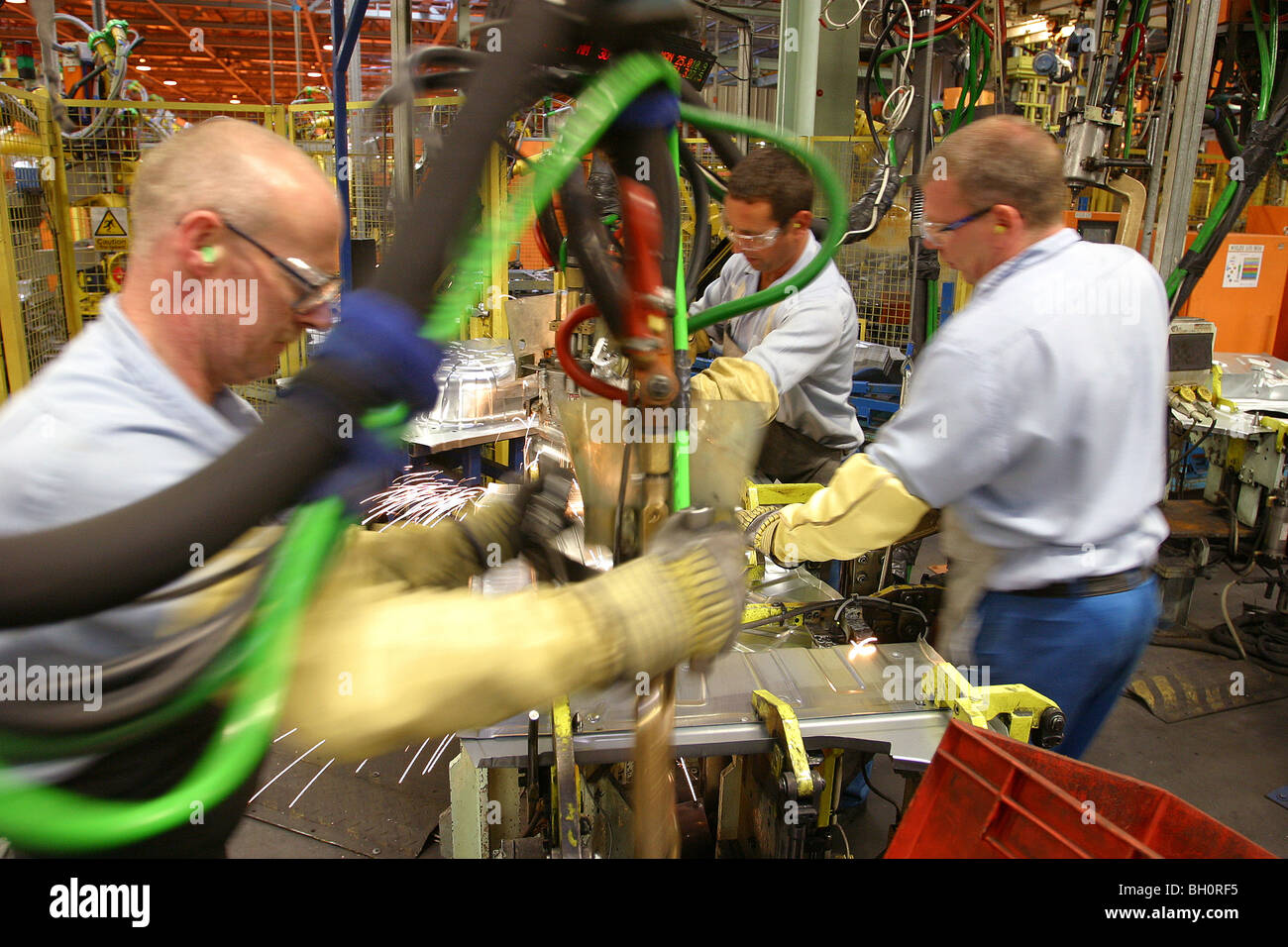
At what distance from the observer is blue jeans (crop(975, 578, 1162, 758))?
6.80ft

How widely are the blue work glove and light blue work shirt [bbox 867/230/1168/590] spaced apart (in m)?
1.46

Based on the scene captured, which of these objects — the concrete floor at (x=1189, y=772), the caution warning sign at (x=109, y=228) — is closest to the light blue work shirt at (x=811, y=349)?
the concrete floor at (x=1189, y=772)

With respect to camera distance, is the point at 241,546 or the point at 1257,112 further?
the point at 1257,112

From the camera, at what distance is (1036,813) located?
1631 mm

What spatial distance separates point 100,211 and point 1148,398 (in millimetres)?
7034

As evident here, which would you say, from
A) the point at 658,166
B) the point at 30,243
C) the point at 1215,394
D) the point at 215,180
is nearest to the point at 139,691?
the point at 215,180

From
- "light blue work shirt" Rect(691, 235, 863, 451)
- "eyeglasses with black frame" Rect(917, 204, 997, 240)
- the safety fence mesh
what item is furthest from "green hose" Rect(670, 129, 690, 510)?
the safety fence mesh

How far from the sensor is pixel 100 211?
629 centimetres

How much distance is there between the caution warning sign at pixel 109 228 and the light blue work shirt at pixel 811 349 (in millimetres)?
5147

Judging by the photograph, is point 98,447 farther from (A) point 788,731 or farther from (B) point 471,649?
(A) point 788,731

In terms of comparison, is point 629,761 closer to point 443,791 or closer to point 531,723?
point 531,723

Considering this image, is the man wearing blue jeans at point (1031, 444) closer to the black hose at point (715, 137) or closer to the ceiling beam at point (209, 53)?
the black hose at point (715, 137)

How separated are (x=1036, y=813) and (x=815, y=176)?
50.3 inches

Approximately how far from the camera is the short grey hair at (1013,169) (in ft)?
6.79
